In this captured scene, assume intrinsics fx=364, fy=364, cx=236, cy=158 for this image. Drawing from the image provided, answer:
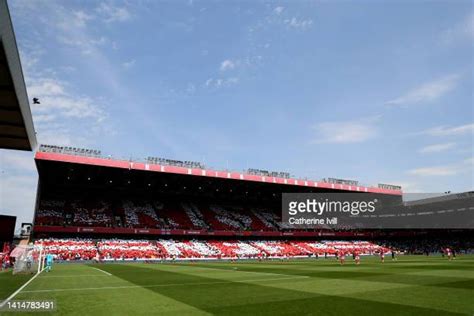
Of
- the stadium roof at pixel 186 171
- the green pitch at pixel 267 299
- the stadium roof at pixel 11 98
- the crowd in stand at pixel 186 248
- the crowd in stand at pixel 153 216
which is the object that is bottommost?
the crowd in stand at pixel 186 248

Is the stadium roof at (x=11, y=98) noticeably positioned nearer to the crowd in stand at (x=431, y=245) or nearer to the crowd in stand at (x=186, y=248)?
the crowd in stand at (x=186, y=248)

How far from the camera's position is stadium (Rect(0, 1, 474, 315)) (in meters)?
12.0

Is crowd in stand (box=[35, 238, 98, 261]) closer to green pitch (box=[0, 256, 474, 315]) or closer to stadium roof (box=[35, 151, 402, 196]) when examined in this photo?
stadium roof (box=[35, 151, 402, 196])

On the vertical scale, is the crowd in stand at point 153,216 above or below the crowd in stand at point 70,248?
above

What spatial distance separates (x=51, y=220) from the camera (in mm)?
53469

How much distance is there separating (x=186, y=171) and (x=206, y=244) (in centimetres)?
1356

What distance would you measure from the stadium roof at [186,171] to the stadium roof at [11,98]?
41148 millimetres

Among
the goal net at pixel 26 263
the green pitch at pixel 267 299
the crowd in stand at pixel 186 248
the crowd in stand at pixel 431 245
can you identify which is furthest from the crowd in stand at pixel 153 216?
the green pitch at pixel 267 299

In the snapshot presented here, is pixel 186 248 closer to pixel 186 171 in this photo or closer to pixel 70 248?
pixel 186 171

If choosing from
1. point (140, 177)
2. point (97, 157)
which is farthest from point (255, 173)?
point (97, 157)

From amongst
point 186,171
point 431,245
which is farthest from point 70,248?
point 431,245

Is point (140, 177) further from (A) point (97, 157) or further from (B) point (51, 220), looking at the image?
(B) point (51, 220)

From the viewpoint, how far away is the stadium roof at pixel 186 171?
2009 inches

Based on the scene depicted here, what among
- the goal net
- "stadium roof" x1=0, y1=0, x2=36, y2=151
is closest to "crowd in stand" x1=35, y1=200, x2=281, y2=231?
the goal net
